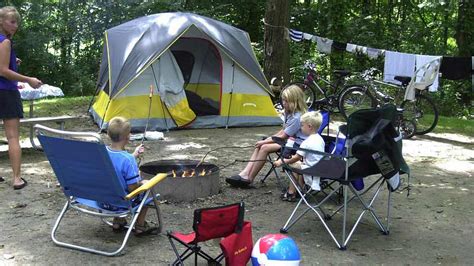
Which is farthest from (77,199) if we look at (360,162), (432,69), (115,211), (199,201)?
(432,69)

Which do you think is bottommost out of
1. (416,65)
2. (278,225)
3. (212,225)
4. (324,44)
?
(278,225)

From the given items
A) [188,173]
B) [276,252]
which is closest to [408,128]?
[188,173]

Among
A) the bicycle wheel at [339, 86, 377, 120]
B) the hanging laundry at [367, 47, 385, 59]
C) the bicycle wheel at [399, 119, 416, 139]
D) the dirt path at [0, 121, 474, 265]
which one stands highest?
the hanging laundry at [367, 47, 385, 59]

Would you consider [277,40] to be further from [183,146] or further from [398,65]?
[183,146]

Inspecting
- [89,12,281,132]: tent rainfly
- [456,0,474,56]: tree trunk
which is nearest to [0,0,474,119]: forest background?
[456,0,474,56]: tree trunk

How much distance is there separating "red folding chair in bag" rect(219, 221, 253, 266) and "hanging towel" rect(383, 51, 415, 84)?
262 inches

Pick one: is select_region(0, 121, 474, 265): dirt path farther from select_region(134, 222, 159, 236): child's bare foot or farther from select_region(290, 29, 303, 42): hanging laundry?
select_region(290, 29, 303, 42): hanging laundry

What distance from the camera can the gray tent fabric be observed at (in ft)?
25.2

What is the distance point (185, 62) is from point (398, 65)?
3.71 m

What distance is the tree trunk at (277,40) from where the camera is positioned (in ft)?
31.6

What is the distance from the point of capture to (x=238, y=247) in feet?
10.0

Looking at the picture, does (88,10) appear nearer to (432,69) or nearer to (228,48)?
(228,48)

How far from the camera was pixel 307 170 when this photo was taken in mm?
3939

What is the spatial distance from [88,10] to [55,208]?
12.5m
